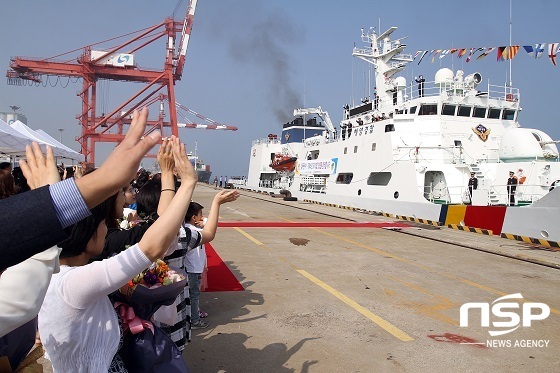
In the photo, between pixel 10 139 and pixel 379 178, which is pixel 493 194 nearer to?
pixel 379 178

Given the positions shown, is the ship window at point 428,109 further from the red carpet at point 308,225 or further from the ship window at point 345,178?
the red carpet at point 308,225

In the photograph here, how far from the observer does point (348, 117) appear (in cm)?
2517

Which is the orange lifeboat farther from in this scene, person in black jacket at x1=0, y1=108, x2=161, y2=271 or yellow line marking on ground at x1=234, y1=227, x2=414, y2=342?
person in black jacket at x1=0, y1=108, x2=161, y2=271

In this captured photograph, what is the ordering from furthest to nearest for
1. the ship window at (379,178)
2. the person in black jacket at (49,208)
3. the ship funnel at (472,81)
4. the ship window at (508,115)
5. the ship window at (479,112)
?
the ship window at (379,178)
the ship window at (508,115)
the ship funnel at (472,81)
the ship window at (479,112)
the person in black jacket at (49,208)

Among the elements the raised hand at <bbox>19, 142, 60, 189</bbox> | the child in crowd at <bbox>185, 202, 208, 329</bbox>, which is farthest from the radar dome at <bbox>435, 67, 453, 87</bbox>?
the raised hand at <bbox>19, 142, 60, 189</bbox>

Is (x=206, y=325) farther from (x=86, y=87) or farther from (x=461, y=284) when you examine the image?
(x=86, y=87)

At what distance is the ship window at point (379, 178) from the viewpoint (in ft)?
62.8

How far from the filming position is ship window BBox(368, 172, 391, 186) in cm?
1915

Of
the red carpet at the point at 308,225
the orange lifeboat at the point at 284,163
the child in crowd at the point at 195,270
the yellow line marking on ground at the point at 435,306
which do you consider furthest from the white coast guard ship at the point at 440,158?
the child in crowd at the point at 195,270

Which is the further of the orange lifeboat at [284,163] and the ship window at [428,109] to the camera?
the orange lifeboat at [284,163]

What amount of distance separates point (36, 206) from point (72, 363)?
3.83 ft

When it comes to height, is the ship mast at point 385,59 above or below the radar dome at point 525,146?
above

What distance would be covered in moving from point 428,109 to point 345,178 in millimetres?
6437

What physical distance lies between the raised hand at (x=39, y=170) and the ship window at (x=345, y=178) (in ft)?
68.8
